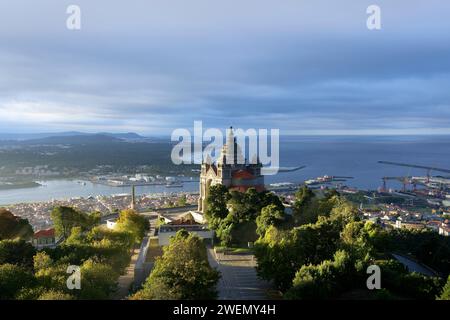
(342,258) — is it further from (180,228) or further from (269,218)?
(180,228)

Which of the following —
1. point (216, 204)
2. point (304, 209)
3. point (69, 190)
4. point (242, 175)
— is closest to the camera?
point (216, 204)

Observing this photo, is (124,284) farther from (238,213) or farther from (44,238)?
(44,238)

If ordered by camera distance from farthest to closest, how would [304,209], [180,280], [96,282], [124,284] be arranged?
1. [304,209]
2. [124,284]
3. [96,282]
4. [180,280]

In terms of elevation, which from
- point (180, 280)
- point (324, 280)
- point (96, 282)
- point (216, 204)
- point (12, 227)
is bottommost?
point (96, 282)

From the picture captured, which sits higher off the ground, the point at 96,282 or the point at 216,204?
the point at 216,204

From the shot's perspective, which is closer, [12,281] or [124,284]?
[12,281]

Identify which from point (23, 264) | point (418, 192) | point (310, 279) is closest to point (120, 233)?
point (23, 264)

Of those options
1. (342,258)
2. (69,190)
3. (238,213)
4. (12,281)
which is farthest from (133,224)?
(69,190)
